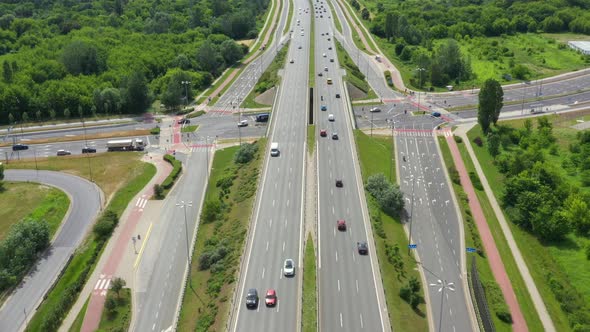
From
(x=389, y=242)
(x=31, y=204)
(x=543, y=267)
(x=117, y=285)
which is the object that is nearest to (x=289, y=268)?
(x=389, y=242)

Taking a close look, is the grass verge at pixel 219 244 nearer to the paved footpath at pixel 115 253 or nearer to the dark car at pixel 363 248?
the paved footpath at pixel 115 253

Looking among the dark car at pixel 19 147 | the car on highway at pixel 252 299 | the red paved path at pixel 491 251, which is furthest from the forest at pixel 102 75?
the car on highway at pixel 252 299

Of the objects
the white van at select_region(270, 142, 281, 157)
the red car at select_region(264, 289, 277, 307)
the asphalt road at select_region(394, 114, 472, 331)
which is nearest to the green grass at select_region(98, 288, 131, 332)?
the red car at select_region(264, 289, 277, 307)

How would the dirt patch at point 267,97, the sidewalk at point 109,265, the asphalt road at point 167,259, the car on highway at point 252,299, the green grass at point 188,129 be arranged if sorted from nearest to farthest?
1. the car on highway at point 252,299
2. the asphalt road at point 167,259
3. the sidewalk at point 109,265
4. the green grass at point 188,129
5. the dirt patch at point 267,97

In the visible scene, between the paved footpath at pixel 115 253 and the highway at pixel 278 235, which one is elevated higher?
the highway at pixel 278 235

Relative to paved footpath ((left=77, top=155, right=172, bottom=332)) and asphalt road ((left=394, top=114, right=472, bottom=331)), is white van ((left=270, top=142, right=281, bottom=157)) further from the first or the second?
asphalt road ((left=394, top=114, right=472, bottom=331))

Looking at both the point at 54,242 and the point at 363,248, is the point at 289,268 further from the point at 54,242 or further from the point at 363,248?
the point at 54,242
